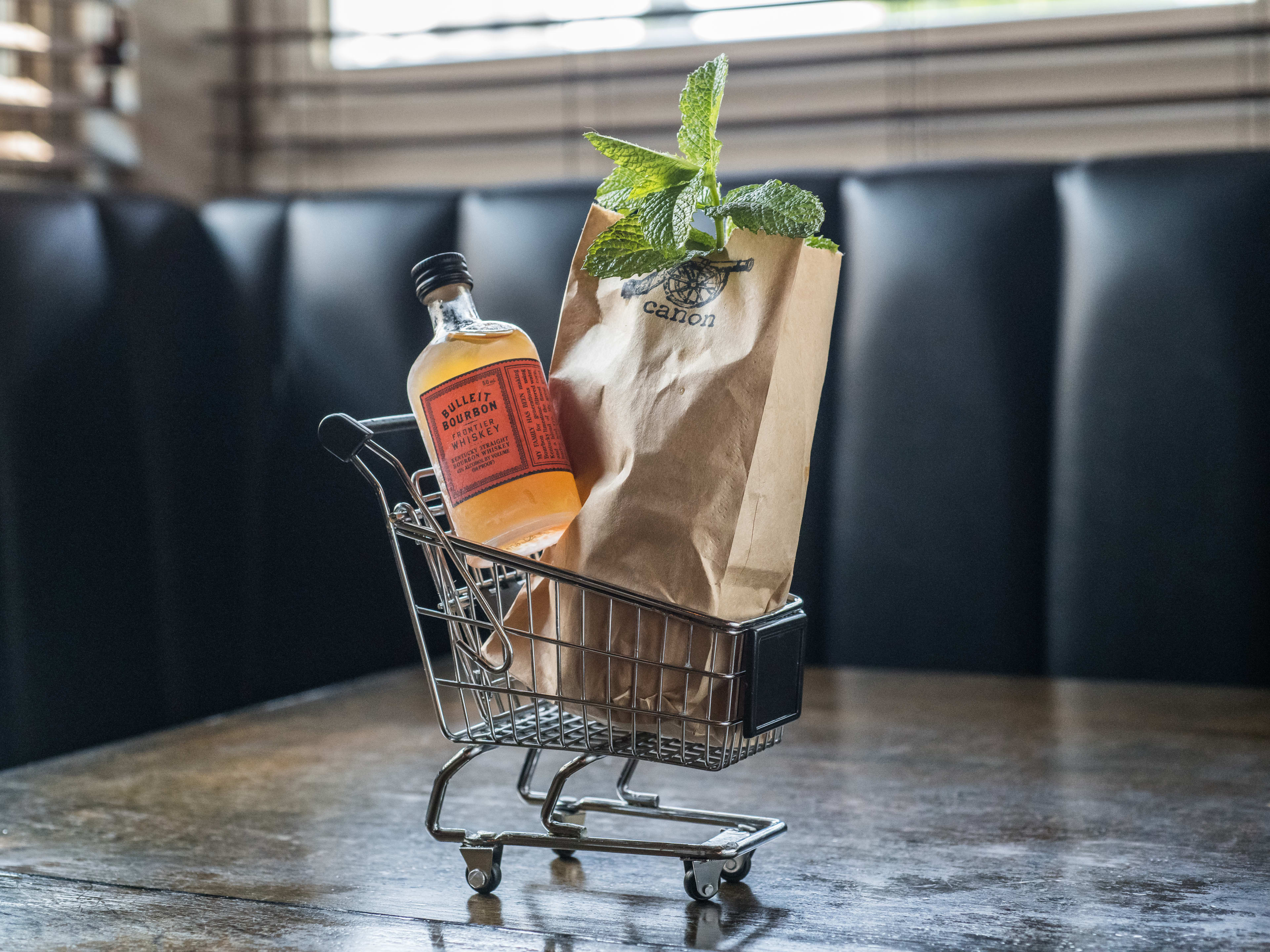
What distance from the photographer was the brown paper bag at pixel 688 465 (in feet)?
1.79

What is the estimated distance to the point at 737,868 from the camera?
61 cm

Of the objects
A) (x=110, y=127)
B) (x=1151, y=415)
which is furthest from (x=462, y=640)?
(x=110, y=127)

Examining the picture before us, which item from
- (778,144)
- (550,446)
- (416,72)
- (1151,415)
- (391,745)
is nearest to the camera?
(550,446)

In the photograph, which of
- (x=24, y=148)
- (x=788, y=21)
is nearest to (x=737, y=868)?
(x=788, y=21)

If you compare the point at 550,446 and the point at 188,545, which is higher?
the point at 550,446

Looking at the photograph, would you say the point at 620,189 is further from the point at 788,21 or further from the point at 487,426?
the point at 788,21

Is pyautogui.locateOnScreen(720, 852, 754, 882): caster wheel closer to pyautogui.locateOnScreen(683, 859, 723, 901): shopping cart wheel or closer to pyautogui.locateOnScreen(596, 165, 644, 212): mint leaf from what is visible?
pyautogui.locateOnScreen(683, 859, 723, 901): shopping cart wheel

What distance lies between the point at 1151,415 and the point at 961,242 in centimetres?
29

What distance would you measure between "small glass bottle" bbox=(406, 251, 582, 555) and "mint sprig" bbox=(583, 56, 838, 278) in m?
0.06

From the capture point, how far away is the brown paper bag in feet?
1.79

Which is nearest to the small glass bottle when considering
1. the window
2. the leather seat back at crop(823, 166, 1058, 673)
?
the leather seat back at crop(823, 166, 1058, 673)

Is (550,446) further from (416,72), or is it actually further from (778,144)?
(416,72)

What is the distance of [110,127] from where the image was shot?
97.2 inches

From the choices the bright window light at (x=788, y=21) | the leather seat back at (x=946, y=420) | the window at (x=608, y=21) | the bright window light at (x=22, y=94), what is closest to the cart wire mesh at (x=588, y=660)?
the leather seat back at (x=946, y=420)
